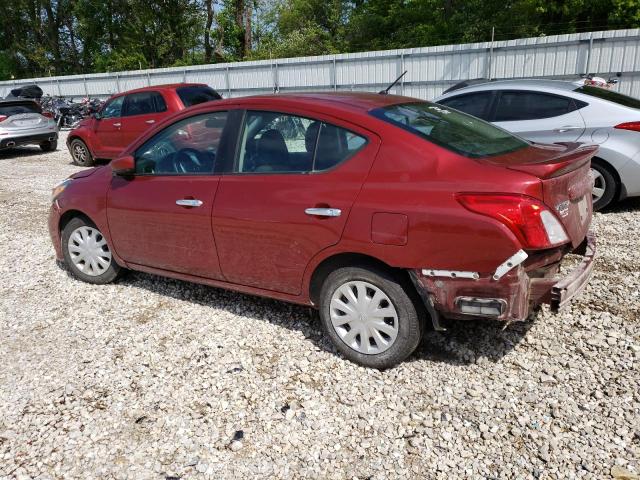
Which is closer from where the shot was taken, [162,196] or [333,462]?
[333,462]

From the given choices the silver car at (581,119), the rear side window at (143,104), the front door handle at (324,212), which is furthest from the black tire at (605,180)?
the rear side window at (143,104)

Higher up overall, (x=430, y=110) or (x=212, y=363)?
(x=430, y=110)

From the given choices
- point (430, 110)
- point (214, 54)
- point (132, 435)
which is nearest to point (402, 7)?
point (214, 54)

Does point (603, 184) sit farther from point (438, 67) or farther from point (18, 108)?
point (18, 108)

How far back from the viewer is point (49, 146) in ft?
50.1

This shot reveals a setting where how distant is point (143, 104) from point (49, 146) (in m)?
5.80

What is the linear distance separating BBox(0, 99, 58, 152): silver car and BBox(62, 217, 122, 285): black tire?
34.9 ft

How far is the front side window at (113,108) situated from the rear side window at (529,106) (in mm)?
8186

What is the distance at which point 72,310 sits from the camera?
14.7 ft

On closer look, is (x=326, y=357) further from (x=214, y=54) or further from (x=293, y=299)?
(x=214, y=54)

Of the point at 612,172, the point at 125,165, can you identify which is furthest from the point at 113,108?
the point at 612,172

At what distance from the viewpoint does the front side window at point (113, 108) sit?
11.6 meters

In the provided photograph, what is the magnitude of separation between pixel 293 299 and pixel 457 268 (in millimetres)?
1203

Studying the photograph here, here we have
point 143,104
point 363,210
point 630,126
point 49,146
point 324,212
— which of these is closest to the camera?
point 363,210
